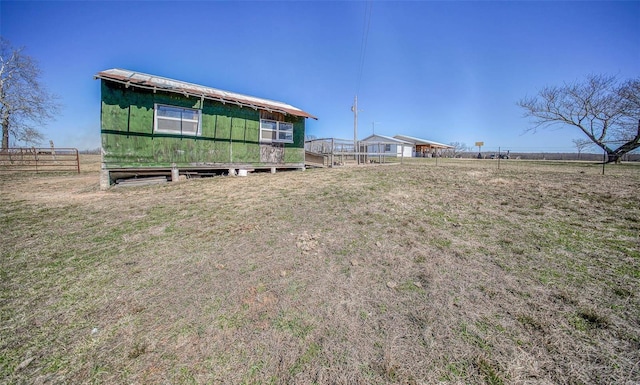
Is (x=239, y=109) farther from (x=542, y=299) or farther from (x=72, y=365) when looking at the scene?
(x=542, y=299)

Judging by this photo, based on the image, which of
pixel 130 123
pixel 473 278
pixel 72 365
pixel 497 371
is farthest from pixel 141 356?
pixel 130 123

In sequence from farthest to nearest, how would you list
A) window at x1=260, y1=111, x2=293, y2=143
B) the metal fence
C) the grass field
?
the metal fence < window at x1=260, y1=111, x2=293, y2=143 < the grass field

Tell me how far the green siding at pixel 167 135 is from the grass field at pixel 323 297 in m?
4.16

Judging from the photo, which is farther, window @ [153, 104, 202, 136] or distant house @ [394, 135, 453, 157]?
distant house @ [394, 135, 453, 157]

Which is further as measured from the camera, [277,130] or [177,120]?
[277,130]

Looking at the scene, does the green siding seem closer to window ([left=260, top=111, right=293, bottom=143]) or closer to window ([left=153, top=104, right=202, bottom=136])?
window ([left=153, top=104, right=202, bottom=136])

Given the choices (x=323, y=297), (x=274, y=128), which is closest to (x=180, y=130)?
(x=274, y=128)

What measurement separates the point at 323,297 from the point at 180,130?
9575mm

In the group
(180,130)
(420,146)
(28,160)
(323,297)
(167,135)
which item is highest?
(420,146)

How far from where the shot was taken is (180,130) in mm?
9711

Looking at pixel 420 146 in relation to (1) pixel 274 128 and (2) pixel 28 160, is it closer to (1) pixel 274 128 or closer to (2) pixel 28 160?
(1) pixel 274 128

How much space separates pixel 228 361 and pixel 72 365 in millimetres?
1129

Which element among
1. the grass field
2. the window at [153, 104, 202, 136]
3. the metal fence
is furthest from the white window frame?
the metal fence

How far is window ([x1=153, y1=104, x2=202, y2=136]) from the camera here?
365 inches
